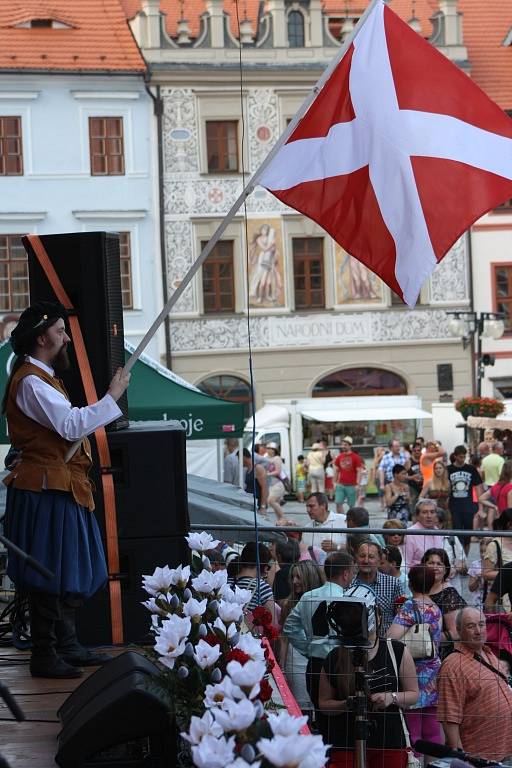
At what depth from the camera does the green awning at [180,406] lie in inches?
503

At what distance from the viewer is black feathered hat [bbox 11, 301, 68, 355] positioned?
5621 mm

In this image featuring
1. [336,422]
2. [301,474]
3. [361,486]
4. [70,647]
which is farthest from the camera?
[336,422]

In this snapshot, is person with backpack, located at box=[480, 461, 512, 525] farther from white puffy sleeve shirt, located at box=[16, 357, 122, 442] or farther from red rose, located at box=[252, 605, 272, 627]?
white puffy sleeve shirt, located at box=[16, 357, 122, 442]

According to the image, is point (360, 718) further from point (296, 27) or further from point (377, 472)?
point (296, 27)

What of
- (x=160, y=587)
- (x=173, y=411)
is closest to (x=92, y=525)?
(x=160, y=587)

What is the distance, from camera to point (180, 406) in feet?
42.4

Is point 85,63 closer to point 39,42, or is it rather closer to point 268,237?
point 39,42

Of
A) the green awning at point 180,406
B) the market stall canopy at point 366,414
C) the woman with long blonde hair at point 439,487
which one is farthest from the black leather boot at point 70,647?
the market stall canopy at point 366,414

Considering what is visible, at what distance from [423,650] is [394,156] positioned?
2.39 metres

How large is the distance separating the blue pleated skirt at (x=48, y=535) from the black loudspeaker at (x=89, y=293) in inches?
28.2

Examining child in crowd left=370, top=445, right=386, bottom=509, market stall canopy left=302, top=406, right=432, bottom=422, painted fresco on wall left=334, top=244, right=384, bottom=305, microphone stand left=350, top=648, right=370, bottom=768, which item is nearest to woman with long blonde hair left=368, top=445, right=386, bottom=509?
child in crowd left=370, top=445, right=386, bottom=509

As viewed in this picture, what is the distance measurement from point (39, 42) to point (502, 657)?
29700mm

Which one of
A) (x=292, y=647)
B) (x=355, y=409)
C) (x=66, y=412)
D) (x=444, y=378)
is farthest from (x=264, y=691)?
(x=444, y=378)

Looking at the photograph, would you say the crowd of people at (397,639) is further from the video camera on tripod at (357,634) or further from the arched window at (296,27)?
the arched window at (296,27)
